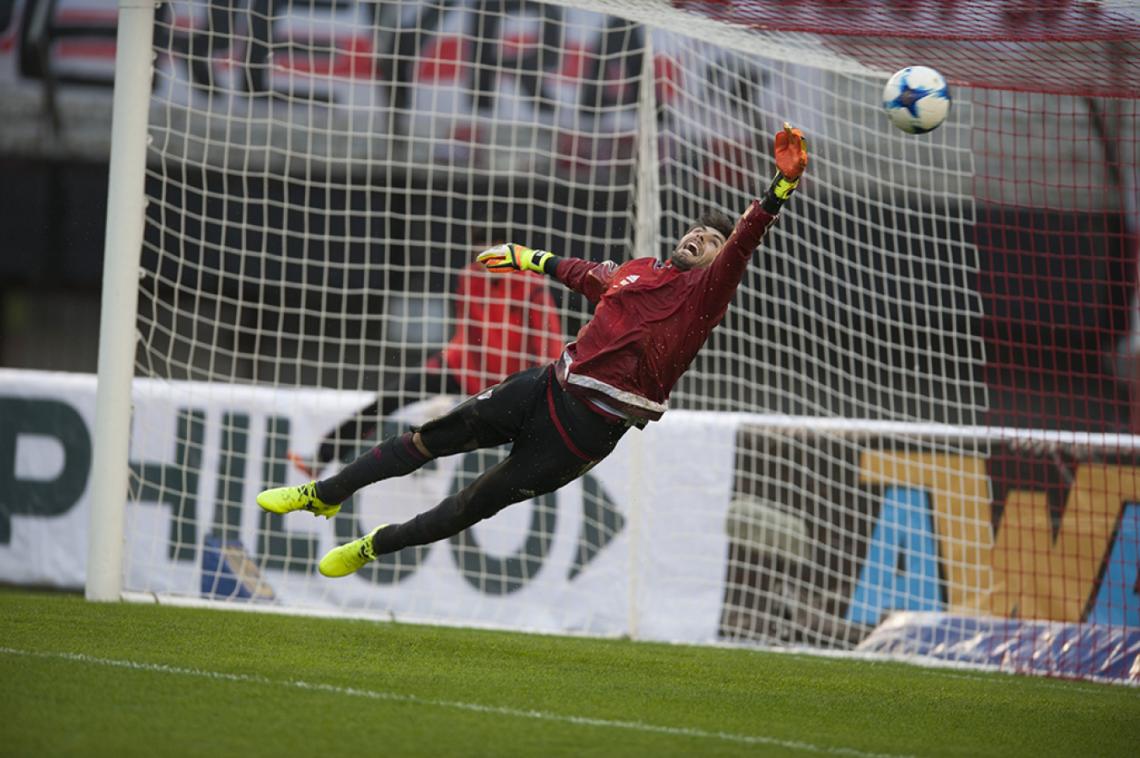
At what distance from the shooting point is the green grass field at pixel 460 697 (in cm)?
482

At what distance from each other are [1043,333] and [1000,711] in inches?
378

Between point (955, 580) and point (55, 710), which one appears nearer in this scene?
point (55, 710)

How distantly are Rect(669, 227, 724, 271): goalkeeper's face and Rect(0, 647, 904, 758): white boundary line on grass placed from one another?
2203 mm

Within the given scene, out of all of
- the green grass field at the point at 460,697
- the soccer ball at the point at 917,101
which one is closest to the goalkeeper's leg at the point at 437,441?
the green grass field at the point at 460,697

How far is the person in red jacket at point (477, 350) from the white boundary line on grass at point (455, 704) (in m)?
3.96

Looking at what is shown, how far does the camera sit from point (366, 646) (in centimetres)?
722

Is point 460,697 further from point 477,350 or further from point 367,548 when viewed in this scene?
point 477,350

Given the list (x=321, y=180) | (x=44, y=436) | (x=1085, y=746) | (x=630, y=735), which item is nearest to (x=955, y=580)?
(x=1085, y=746)

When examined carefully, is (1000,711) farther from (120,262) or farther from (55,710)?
(120,262)

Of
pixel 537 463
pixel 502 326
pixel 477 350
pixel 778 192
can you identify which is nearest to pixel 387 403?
pixel 477 350

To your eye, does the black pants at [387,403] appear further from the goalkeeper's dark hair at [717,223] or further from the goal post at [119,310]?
the goalkeeper's dark hair at [717,223]

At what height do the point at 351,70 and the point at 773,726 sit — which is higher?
the point at 351,70

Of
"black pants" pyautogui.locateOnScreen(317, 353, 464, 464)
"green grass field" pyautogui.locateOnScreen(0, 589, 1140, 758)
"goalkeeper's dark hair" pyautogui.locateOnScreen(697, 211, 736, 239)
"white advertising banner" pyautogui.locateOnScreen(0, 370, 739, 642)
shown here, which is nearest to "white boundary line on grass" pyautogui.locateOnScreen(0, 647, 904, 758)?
"green grass field" pyautogui.locateOnScreen(0, 589, 1140, 758)

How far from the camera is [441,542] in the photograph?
32.8ft
